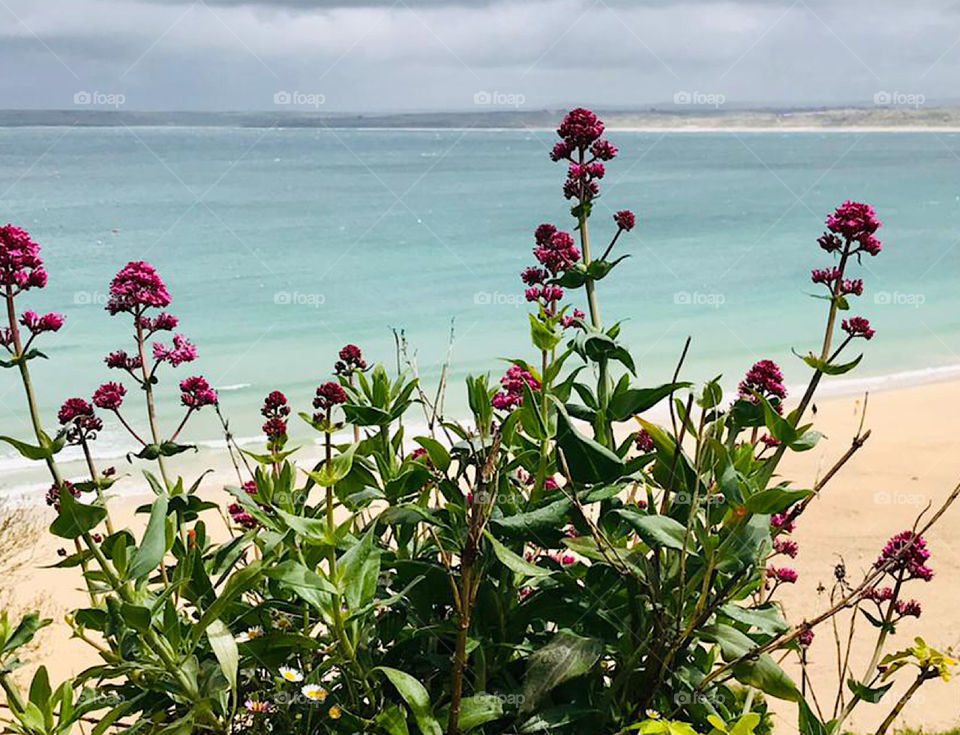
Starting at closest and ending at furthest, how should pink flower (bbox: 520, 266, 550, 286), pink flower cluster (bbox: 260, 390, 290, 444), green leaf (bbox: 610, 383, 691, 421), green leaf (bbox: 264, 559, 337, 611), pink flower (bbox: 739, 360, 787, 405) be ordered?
green leaf (bbox: 264, 559, 337, 611), green leaf (bbox: 610, 383, 691, 421), pink flower (bbox: 739, 360, 787, 405), pink flower cluster (bbox: 260, 390, 290, 444), pink flower (bbox: 520, 266, 550, 286)

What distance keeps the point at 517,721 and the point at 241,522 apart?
97cm

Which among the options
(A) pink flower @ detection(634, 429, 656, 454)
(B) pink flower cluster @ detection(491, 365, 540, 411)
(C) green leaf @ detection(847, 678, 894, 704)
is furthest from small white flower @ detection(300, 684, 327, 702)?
(C) green leaf @ detection(847, 678, 894, 704)

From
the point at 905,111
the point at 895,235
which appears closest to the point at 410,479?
the point at 895,235

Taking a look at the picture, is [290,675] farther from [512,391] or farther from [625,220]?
[625,220]

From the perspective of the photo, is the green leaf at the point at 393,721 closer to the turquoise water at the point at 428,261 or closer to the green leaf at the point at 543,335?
the green leaf at the point at 543,335

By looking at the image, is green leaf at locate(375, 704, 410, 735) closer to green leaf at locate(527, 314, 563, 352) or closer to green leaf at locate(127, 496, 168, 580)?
green leaf at locate(127, 496, 168, 580)

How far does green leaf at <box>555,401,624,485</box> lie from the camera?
2350 millimetres

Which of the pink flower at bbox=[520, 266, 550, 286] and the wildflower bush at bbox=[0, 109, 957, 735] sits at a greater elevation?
the pink flower at bbox=[520, 266, 550, 286]

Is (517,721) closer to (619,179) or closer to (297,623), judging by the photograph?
(297,623)

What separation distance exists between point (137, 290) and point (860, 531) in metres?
6.03

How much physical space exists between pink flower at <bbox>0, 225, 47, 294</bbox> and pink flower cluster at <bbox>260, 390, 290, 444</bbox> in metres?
0.58

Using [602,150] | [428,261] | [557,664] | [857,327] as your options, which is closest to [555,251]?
[602,150]

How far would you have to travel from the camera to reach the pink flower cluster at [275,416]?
2723 millimetres

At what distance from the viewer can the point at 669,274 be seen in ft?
78.6
